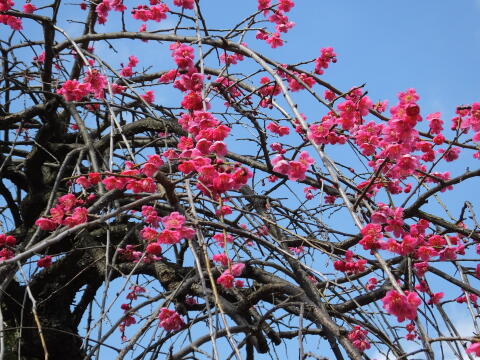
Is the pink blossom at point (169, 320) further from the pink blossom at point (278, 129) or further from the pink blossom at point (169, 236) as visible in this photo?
the pink blossom at point (278, 129)

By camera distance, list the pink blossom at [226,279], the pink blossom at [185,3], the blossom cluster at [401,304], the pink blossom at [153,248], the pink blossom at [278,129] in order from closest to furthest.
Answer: the blossom cluster at [401,304] → the pink blossom at [226,279] → the pink blossom at [153,248] → the pink blossom at [185,3] → the pink blossom at [278,129]

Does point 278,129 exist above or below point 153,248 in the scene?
above

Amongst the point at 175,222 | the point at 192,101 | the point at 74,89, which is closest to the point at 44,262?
the point at 74,89

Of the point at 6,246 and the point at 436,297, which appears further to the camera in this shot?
the point at 6,246

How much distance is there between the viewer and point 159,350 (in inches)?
87.3

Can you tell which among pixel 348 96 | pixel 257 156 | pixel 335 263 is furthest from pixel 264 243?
pixel 257 156

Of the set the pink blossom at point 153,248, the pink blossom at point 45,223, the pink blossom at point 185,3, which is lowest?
the pink blossom at point 153,248

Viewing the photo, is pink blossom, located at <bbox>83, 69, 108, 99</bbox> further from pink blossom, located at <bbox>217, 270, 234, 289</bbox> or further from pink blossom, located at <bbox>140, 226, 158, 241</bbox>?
pink blossom, located at <bbox>217, 270, 234, 289</bbox>

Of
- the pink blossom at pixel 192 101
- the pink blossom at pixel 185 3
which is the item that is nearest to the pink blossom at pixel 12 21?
the pink blossom at pixel 185 3

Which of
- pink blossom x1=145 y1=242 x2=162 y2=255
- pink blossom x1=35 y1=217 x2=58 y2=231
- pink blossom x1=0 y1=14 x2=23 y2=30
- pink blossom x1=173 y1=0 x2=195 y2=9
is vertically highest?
pink blossom x1=173 y1=0 x2=195 y2=9

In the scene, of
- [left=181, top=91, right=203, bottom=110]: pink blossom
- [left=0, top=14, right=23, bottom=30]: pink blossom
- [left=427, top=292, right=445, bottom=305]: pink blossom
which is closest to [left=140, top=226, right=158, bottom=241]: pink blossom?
[left=181, top=91, right=203, bottom=110]: pink blossom

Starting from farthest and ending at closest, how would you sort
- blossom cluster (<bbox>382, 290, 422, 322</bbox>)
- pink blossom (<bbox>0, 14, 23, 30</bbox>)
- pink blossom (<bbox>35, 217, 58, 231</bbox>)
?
pink blossom (<bbox>0, 14, 23, 30</bbox>), pink blossom (<bbox>35, 217, 58, 231</bbox>), blossom cluster (<bbox>382, 290, 422, 322</bbox>)

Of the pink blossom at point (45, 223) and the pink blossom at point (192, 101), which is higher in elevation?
the pink blossom at point (192, 101)

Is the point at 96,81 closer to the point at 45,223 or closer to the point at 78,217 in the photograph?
the point at 45,223
